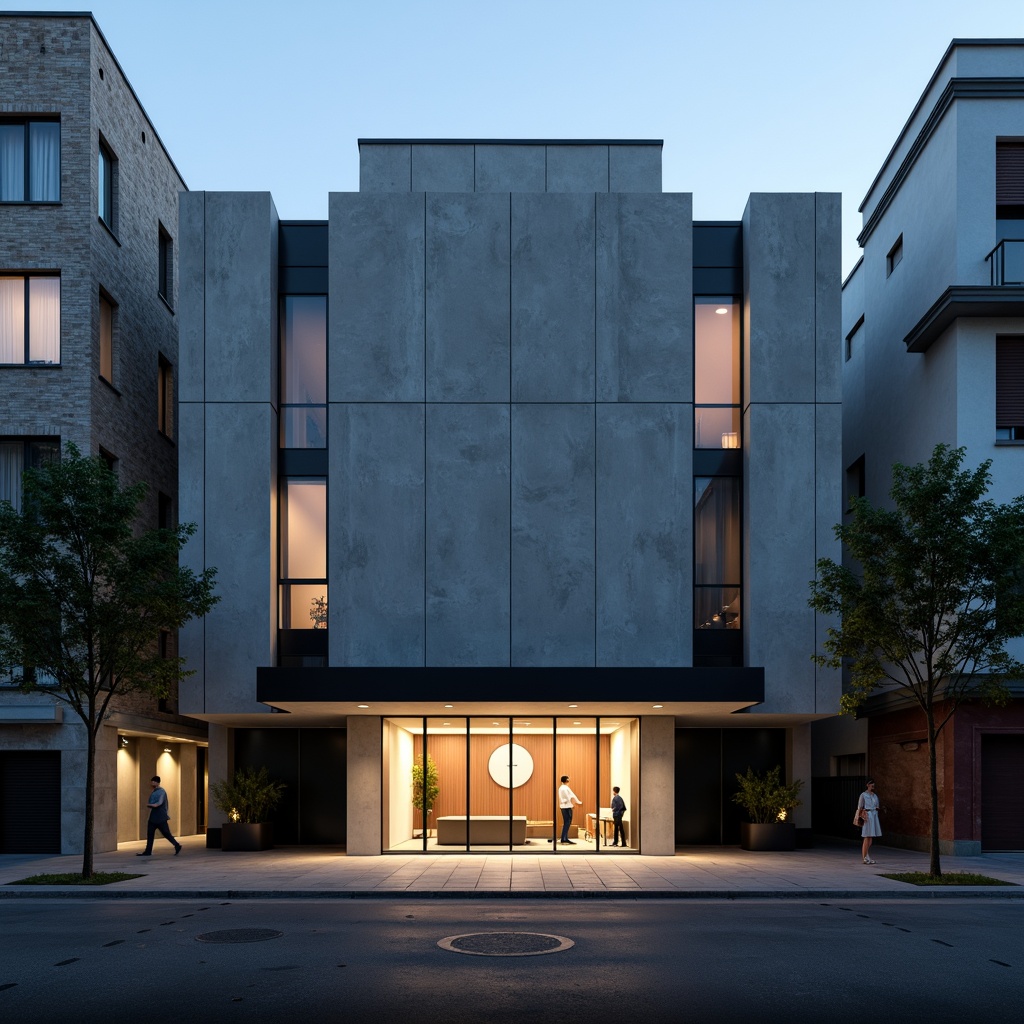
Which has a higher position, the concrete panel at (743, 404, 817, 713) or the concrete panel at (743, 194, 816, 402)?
the concrete panel at (743, 194, 816, 402)

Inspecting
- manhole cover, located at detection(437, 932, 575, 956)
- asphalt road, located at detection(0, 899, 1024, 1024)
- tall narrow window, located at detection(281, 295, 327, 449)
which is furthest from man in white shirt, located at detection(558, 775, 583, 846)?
manhole cover, located at detection(437, 932, 575, 956)

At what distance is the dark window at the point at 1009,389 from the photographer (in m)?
25.2

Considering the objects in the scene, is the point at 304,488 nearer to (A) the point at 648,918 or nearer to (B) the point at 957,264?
(A) the point at 648,918

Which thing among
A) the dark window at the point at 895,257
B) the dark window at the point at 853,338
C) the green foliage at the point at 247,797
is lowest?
the green foliage at the point at 247,797

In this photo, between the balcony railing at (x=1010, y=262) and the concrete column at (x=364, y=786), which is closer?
the concrete column at (x=364, y=786)

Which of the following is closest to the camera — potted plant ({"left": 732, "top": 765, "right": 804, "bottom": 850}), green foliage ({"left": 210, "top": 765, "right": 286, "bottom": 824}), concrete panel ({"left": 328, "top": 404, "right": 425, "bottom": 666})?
concrete panel ({"left": 328, "top": 404, "right": 425, "bottom": 666})

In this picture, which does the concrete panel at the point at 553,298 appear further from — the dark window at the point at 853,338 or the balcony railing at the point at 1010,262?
the dark window at the point at 853,338

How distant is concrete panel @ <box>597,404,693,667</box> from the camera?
24344mm

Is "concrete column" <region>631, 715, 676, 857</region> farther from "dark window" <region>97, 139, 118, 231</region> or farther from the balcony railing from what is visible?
"dark window" <region>97, 139, 118, 231</region>

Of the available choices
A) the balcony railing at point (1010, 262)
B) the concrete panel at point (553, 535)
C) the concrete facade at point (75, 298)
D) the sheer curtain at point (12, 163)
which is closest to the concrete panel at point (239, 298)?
the concrete facade at point (75, 298)

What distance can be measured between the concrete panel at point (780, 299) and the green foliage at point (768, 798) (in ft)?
29.4

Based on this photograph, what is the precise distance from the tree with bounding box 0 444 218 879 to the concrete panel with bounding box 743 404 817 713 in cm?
1251

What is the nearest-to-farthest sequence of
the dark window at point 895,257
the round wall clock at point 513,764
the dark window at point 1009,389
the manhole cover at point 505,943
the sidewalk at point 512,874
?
the manhole cover at point 505,943
the sidewalk at point 512,874
the dark window at point 1009,389
the round wall clock at point 513,764
the dark window at point 895,257

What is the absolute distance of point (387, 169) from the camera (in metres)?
29.8
